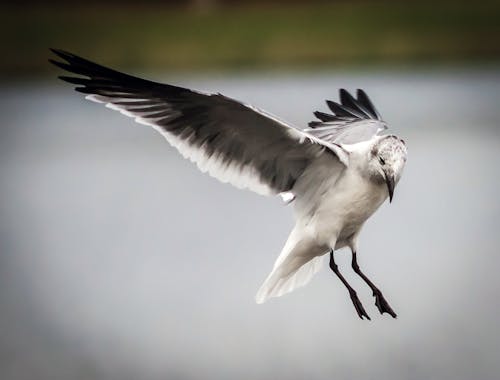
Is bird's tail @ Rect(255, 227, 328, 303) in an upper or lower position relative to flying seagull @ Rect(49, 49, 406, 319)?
lower

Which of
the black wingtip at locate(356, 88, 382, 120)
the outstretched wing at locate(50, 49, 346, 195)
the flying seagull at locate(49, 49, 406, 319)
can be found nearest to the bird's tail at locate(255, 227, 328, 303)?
the flying seagull at locate(49, 49, 406, 319)

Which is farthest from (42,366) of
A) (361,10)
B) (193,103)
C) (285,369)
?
(361,10)

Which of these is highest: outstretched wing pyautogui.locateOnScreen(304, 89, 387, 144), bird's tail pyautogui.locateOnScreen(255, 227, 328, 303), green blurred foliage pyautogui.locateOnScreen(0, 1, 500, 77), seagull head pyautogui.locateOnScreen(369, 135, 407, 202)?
green blurred foliage pyautogui.locateOnScreen(0, 1, 500, 77)

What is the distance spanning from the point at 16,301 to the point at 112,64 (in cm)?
710

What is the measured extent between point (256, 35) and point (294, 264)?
10.9 metres

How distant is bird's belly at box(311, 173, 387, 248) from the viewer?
476cm

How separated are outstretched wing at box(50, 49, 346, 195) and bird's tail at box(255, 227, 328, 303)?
224mm

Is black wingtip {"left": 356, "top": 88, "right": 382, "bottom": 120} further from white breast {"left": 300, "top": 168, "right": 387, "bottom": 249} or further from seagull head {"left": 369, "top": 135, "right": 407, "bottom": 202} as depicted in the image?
seagull head {"left": 369, "top": 135, "right": 407, "bottom": 202}

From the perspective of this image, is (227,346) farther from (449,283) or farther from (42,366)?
(449,283)

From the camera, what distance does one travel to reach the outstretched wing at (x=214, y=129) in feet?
15.6

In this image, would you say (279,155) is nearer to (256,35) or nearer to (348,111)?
(348,111)

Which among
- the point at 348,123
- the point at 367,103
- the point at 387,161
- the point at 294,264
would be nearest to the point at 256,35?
the point at 367,103

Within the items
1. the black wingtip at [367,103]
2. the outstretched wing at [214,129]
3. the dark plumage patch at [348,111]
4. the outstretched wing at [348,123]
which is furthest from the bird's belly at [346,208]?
the black wingtip at [367,103]

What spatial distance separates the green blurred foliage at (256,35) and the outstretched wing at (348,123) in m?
10.00
